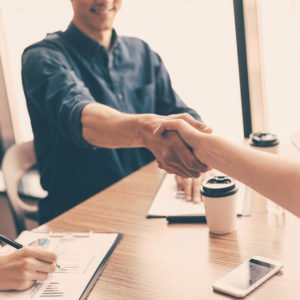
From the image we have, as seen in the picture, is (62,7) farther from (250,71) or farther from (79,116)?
(79,116)

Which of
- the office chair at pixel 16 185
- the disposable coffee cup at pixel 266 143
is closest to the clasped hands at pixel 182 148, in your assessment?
the disposable coffee cup at pixel 266 143

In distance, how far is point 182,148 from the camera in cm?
139

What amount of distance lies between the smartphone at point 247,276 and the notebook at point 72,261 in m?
0.28

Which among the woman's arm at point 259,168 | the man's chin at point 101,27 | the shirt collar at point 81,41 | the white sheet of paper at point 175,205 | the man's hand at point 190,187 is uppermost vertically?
the man's chin at point 101,27

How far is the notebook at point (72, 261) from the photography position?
1.00 m

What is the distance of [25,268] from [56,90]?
0.78 m

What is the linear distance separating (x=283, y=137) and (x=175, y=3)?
0.81 meters

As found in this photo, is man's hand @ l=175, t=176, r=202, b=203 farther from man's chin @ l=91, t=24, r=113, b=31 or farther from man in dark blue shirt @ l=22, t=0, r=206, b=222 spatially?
man's chin @ l=91, t=24, r=113, b=31

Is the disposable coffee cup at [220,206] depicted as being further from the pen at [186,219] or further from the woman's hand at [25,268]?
the woman's hand at [25,268]

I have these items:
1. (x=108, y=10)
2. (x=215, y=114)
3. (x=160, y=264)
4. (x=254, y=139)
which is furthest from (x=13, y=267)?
(x=215, y=114)

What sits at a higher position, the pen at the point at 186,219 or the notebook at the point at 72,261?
the notebook at the point at 72,261

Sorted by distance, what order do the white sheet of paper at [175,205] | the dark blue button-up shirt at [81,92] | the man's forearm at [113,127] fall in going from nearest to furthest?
1. the white sheet of paper at [175,205]
2. the man's forearm at [113,127]
3. the dark blue button-up shirt at [81,92]

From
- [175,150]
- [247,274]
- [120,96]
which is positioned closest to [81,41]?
[120,96]

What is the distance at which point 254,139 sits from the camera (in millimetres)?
1631
